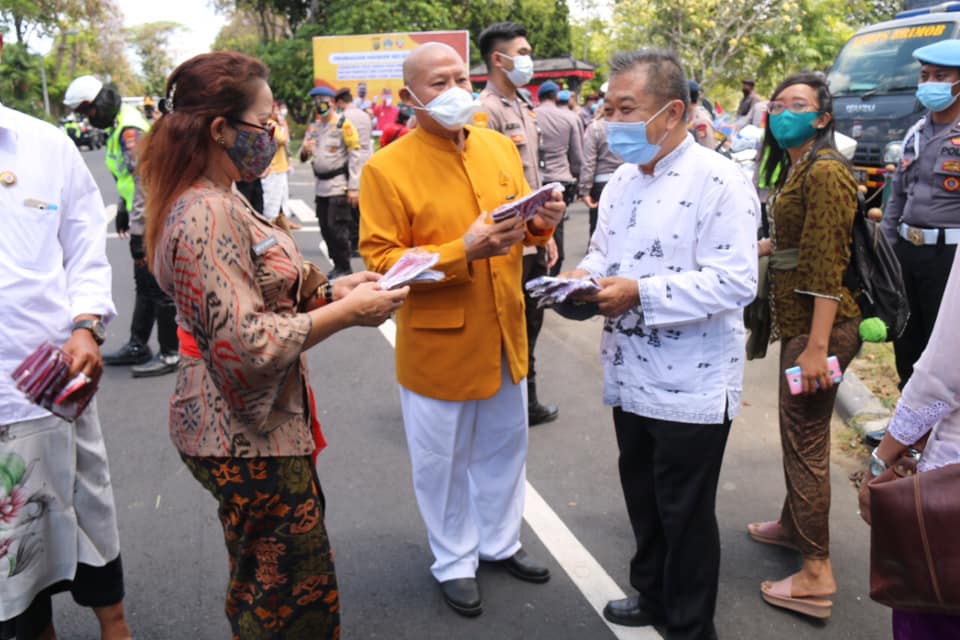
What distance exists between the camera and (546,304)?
2748 mm

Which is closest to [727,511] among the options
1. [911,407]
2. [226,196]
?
[911,407]

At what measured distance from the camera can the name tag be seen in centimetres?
215

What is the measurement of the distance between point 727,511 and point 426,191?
2.21 m

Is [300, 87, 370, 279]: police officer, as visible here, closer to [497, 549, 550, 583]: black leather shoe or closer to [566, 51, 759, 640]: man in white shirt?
[497, 549, 550, 583]: black leather shoe

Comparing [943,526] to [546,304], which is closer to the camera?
Result: [943,526]

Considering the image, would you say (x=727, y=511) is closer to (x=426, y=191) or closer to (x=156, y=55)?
(x=426, y=191)

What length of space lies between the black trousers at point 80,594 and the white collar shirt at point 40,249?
66 centimetres

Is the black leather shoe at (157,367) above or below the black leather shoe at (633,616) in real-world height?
below

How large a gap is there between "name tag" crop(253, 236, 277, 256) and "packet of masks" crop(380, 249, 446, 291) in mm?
328

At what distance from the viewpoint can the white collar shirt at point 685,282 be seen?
260 centimetres

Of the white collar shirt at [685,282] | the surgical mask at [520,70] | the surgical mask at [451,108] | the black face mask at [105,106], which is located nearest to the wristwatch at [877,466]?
the white collar shirt at [685,282]

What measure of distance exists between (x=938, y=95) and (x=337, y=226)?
639cm

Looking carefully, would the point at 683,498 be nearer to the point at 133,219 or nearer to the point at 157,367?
the point at 157,367

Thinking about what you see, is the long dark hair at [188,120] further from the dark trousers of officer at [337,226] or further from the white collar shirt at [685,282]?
the dark trousers of officer at [337,226]
